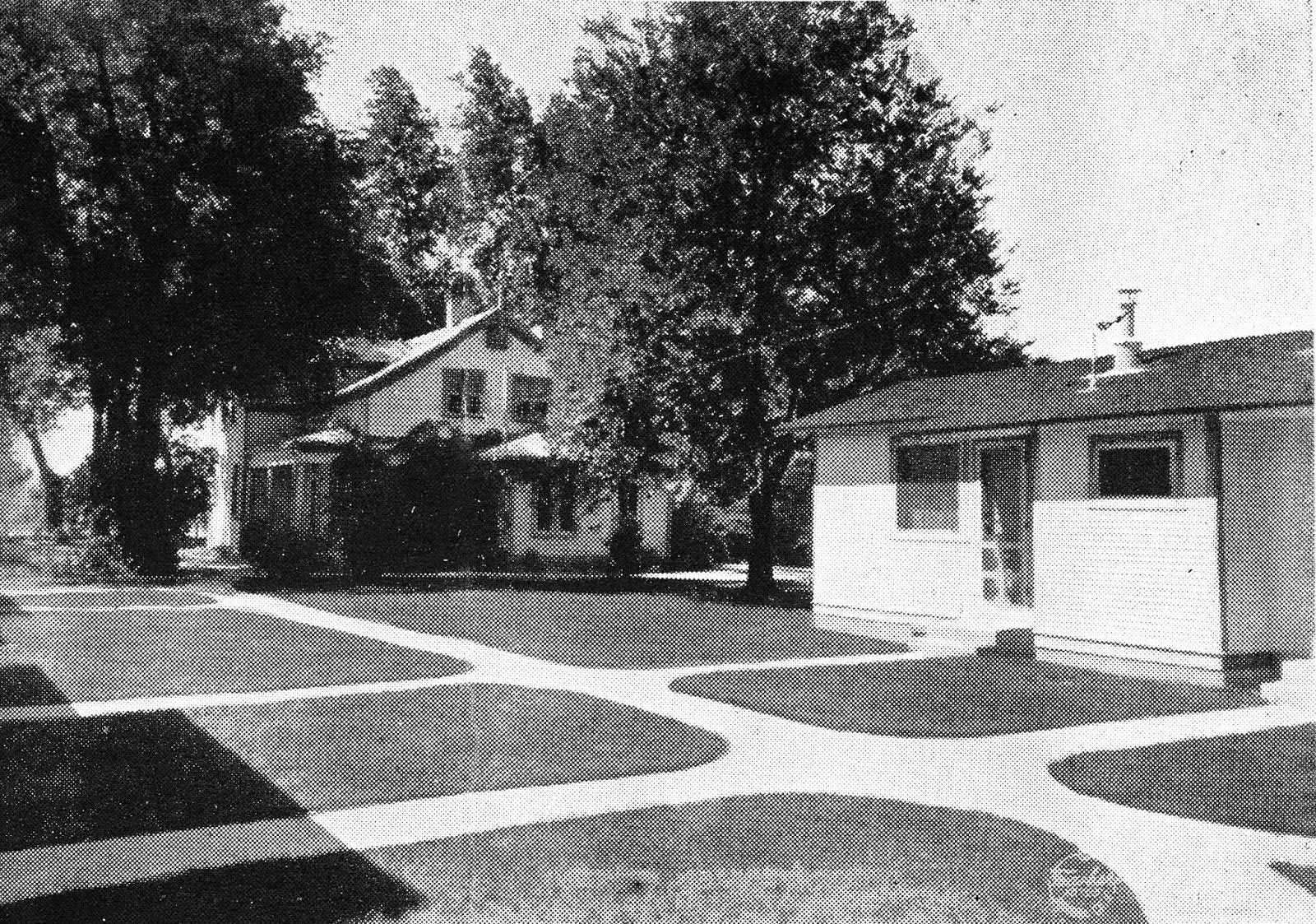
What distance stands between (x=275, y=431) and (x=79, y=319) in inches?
336

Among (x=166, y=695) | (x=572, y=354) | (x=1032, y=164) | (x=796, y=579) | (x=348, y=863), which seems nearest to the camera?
(x=348, y=863)

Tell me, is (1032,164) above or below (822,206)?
below

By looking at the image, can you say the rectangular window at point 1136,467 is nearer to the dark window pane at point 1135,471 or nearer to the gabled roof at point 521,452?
the dark window pane at point 1135,471

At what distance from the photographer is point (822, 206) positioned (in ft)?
72.3

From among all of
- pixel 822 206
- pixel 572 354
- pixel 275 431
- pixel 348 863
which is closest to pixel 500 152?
pixel 572 354

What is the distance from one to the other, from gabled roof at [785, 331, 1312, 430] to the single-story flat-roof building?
0.03 meters

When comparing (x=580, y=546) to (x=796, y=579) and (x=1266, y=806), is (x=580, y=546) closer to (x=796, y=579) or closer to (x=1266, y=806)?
(x=796, y=579)

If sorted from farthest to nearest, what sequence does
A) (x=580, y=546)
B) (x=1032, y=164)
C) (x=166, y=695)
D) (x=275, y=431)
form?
(x=275, y=431)
(x=580, y=546)
(x=166, y=695)
(x=1032, y=164)

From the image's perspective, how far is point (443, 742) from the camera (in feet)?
33.0

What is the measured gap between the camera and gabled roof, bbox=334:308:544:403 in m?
35.6

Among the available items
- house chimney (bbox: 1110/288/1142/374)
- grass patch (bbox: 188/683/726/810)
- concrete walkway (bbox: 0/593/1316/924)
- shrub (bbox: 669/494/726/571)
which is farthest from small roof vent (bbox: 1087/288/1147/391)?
shrub (bbox: 669/494/726/571)

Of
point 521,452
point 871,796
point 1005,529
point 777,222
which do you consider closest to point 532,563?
point 521,452

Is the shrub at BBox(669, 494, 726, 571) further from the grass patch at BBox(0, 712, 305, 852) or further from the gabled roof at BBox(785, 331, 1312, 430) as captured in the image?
the grass patch at BBox(0, 712, 305, 852)

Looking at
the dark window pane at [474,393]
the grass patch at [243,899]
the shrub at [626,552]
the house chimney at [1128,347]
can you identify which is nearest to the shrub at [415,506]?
the shrub at [626,552]
